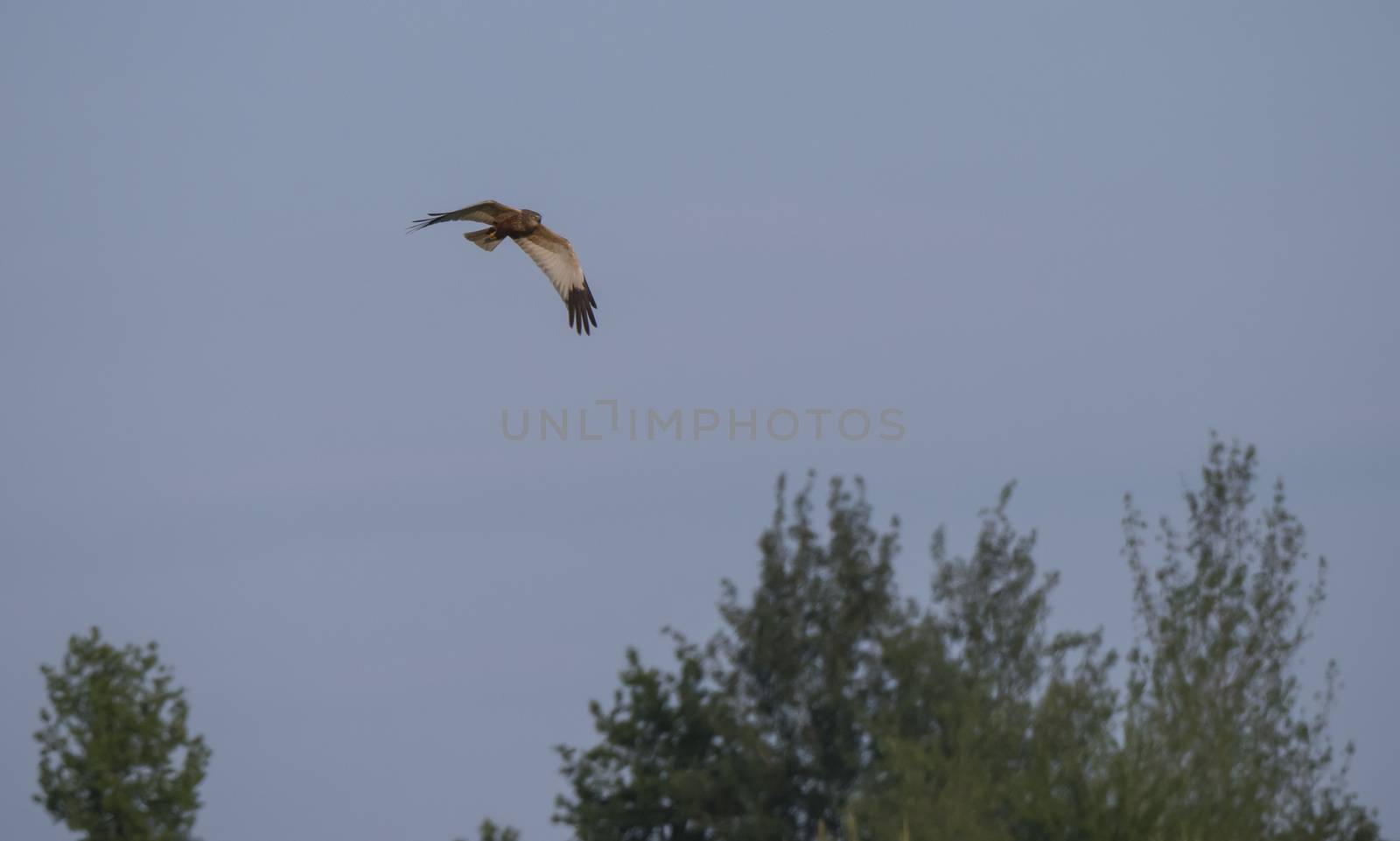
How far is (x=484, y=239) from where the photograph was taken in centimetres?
2166

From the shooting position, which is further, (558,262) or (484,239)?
(558,262)

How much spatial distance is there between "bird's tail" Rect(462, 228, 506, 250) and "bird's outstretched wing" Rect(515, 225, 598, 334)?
78 centimetres

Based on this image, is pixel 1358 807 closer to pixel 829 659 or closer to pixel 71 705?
pixel 829 659

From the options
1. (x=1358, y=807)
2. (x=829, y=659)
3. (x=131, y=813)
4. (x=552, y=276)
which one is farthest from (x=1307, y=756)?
(x=131, y=813)

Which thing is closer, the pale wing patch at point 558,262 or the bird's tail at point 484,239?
the bird's tail at point 484,239

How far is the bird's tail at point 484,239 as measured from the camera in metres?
21.5

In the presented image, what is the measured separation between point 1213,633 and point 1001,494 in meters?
3.35

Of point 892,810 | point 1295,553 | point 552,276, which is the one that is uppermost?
point 552,276

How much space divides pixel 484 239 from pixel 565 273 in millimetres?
1307

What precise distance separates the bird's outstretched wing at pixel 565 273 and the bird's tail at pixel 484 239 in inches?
30.7

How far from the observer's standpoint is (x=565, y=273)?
22.6 meters

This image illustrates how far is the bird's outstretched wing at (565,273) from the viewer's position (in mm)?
22531

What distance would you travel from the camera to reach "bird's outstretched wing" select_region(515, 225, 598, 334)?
2253 cm

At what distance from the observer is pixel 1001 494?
26.1 meters
